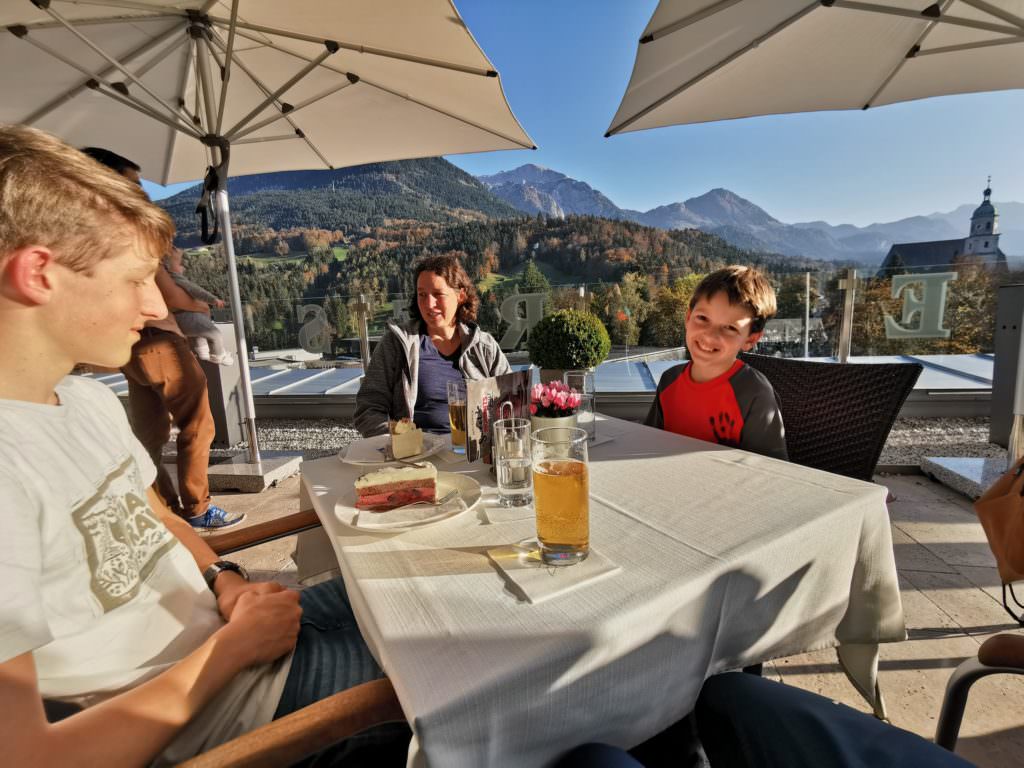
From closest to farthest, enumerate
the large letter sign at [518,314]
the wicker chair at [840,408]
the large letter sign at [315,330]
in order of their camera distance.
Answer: the wicker chair at [840,408], the large letter sign at [518,314], the large letter sign at [315,330]

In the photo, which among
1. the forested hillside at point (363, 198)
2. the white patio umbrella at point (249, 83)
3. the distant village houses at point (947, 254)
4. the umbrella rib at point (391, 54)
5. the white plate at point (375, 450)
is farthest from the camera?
the forested hillside at point (363, 198)

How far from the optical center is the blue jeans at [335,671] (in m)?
0.73

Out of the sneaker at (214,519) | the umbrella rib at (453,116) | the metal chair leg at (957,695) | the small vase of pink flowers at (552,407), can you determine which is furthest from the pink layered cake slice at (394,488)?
the umbrella rib at (453,116)

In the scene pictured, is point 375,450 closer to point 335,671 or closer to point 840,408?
point 335,671

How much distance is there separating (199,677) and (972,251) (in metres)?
5.39

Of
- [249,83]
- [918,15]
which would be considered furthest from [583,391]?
[249,83]

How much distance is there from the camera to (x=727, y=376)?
1686 millimetres

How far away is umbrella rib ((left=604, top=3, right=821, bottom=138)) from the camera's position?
7.75 ft

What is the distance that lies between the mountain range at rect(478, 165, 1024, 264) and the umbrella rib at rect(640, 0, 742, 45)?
214 cm

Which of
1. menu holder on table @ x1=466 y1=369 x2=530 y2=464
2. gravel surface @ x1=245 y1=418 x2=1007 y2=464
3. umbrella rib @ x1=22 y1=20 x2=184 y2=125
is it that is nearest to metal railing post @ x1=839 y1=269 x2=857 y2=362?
gravel surface @ x1=245 y1=418 x2=1007 y2=464

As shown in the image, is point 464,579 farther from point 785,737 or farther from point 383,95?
point 383,95

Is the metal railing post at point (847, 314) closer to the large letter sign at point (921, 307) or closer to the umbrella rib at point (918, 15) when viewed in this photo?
the large letter sign at point (921, 307)

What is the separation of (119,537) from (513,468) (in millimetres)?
681

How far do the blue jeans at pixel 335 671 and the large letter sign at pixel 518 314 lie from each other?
339cm
